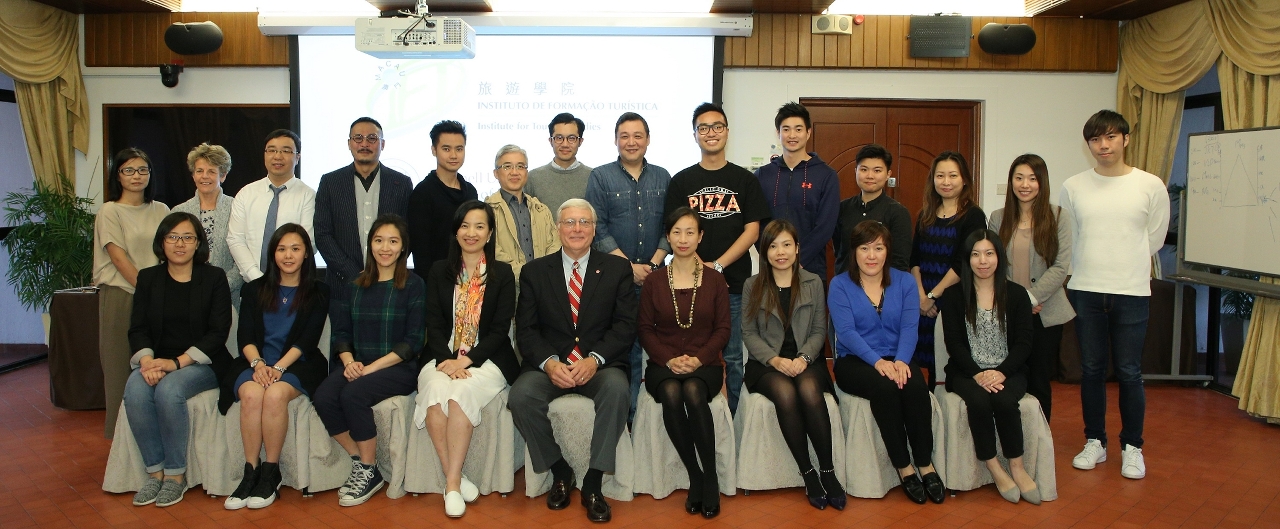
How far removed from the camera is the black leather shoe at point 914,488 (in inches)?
124

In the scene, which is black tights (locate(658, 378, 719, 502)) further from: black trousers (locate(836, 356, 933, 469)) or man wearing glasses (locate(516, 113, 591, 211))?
man wearing glasses (locate(516, 113, 591, 211))

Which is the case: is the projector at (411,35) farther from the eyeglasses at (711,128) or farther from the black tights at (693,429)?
the black tights at (693,429)

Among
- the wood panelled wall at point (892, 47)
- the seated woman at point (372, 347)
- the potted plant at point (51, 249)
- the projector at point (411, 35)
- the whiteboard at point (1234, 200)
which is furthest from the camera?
the wood panelled wall at point (892, 47)

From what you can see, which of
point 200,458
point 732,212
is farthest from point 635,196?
point 200,458

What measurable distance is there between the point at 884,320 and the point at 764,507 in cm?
89

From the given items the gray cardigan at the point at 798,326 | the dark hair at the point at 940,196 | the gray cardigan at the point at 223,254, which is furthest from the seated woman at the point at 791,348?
the gray cardigan at the point at 223,254

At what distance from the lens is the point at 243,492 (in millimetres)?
3123

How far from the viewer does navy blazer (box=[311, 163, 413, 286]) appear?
147 inches

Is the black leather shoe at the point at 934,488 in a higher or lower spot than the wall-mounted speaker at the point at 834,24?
lower

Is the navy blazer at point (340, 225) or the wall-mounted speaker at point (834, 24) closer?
the navy blazer at point (340, 225)

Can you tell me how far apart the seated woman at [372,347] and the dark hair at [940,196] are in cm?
220

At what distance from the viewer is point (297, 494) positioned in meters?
3.27

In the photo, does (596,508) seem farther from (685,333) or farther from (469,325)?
(469,325)

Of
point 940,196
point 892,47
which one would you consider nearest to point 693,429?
point 940,196
